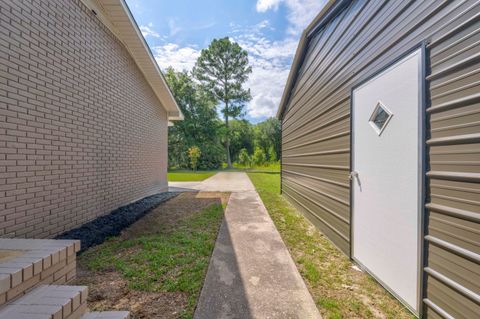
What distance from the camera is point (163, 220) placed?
4516 mm

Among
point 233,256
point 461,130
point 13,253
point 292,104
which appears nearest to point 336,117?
point 461,130

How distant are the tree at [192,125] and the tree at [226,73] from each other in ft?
4.23

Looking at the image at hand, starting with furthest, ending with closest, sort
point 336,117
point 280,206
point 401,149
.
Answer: point 280,206 → point 336,117 → point 401,149

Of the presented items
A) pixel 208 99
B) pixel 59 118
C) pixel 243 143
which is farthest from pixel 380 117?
pixel 243 143

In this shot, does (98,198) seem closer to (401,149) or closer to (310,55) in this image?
(401,149)

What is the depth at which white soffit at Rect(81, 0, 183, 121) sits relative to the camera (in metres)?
4.08

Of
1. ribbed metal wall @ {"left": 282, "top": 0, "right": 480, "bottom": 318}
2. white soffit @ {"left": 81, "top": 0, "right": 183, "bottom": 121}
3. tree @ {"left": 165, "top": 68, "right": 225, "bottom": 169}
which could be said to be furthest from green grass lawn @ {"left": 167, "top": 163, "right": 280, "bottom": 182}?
ribbed metal wall @ {"left": 282, "top": 0, "right": 480, "bottom": 318}

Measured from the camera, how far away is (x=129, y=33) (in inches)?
186

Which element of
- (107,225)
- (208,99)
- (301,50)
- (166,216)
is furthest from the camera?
(208,99)

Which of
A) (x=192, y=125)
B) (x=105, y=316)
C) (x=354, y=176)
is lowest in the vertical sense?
(x=105, y=316)

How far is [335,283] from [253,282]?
3.08 feet

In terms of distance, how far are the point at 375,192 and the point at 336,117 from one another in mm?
1432

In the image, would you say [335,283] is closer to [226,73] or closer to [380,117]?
[380,117]

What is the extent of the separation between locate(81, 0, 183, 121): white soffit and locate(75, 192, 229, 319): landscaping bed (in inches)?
168
